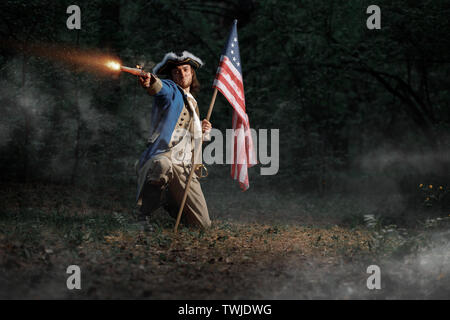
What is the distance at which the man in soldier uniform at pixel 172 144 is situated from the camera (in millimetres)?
6312

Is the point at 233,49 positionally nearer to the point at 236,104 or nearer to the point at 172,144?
the point at 236,104

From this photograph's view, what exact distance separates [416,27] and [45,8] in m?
10.5

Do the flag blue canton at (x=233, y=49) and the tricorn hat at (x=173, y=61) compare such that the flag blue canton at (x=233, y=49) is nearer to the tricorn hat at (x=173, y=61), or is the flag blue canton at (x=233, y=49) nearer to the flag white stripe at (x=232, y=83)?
the flag white stripe at (x=232, y=83)

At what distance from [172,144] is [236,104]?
52.6 inches

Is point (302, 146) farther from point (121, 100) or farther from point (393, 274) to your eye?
point (393, 274)

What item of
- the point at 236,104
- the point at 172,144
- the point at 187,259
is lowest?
the point at 187,259

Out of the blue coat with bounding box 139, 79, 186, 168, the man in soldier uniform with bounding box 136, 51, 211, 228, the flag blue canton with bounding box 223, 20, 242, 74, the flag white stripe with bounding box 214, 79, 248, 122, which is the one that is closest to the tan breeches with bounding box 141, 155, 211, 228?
the man in soldier uniform with bounding box 136, 51, 211, 228

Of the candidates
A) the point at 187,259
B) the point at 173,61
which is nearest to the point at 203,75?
the point at 173,61

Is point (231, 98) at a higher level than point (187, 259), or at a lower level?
higher

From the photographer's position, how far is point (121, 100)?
1244 centimetres

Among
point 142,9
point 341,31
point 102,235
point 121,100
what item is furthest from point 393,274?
point 142,9

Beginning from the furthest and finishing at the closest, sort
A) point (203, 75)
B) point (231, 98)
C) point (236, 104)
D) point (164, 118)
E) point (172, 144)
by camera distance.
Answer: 1. point (203, 75)
2. point (236, 104)
3. point (231, 98)
4. point (172, 144)
5. point (164, 118)

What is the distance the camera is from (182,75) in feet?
22.4

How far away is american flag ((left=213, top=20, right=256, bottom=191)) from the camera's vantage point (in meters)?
6.80
